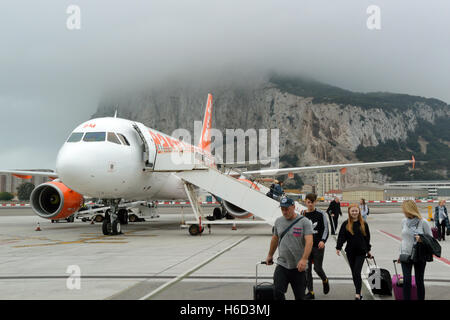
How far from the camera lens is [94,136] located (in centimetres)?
1327

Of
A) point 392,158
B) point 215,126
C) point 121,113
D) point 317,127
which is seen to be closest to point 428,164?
point 392,158

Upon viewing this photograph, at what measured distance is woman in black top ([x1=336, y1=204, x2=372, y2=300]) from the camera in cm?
545

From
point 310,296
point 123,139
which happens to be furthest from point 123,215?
point 310,296

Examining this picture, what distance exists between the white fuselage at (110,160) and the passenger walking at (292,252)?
9011 mm

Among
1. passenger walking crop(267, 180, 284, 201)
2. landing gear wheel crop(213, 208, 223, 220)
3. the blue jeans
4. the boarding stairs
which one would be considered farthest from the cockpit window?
landing gear wheel crop(213, 208, 223, 220)

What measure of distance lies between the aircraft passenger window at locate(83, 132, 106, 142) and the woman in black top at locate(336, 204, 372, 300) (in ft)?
31.2

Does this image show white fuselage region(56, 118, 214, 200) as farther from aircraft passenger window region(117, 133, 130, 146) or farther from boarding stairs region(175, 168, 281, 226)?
boarding stairs region(175, 168, 281, 226)

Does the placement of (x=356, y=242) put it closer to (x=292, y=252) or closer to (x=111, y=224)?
(x=292, y=252)

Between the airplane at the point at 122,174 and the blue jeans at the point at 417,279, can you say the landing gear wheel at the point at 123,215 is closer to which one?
the airplane at the point at 122,174

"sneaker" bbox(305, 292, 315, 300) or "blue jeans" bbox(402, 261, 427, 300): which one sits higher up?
"blue jeans" bbox(402, 261, 427, 300)

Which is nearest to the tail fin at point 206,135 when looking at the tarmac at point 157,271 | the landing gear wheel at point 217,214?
the landing gear wheel at point 217,214

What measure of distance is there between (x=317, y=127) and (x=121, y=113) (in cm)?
8387

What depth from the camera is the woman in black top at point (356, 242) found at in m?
5.45
